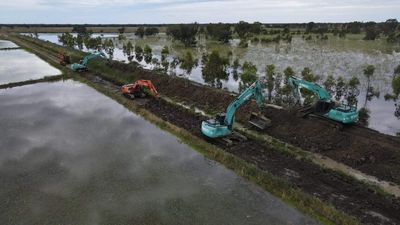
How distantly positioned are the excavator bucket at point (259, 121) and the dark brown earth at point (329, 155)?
1.47ft

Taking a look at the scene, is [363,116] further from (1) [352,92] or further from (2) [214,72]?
(2) [214,72]

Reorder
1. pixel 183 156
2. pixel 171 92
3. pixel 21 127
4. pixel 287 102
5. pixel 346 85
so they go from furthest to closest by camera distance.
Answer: pixel 171 92 < pixel 346 85 < pixel 287 102 < pixel 21 127 < pixel 183 156

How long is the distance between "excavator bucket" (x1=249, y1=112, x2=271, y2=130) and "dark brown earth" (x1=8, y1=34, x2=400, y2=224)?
447mm

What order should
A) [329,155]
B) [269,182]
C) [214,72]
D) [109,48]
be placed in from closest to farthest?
1. [269,182]
2. [329,155]
3. [214,72]
4. [109,48]

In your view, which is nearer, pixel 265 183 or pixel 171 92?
pixel 265 183

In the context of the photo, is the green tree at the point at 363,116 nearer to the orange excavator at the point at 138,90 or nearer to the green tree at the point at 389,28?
the orange excavator at the point at 138,90

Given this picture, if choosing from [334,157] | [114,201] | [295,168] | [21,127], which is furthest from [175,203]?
[21,127]

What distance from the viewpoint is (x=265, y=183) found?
52.6 ft

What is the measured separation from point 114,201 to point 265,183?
6.93m

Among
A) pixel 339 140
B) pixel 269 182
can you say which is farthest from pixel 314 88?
pixel 269 182

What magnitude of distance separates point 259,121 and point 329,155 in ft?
A: 18.6

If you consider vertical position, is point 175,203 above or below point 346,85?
below

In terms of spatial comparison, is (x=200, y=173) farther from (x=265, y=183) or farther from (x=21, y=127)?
(x=21, y=127)

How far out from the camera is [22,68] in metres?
48.8
